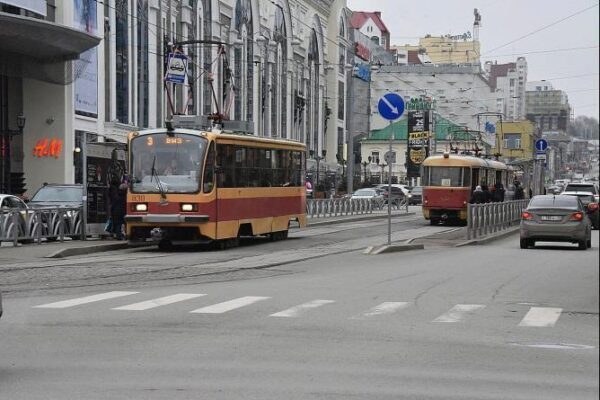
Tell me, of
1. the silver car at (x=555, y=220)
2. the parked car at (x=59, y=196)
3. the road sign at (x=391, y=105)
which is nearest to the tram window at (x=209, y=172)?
the road sign at (x=391, y=105)

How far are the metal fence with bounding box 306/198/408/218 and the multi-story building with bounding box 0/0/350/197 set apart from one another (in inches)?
269

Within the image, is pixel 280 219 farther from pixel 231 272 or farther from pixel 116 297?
pixel 116 297

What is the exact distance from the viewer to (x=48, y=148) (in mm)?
39062

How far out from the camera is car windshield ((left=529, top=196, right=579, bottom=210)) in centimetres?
2319

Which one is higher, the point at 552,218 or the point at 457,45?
the point at 457,45

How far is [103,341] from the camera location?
9156mm

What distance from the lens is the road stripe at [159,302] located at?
11.6 meters

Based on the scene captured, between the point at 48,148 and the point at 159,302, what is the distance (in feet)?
93.8

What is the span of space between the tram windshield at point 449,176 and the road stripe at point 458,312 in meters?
25.0

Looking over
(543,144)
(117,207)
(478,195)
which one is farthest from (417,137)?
(543,144)

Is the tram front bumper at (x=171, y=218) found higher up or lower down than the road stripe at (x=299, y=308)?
higher up

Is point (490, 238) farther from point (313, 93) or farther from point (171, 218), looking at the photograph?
point (313, 93)

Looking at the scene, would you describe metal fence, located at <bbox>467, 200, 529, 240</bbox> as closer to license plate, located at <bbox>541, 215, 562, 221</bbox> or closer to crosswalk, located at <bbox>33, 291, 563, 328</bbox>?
license plate, located at <bbox>541, 215, 562, 221</bbox>

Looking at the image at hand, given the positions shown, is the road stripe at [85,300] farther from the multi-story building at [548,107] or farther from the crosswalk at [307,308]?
the multi-story building at [548,107]
